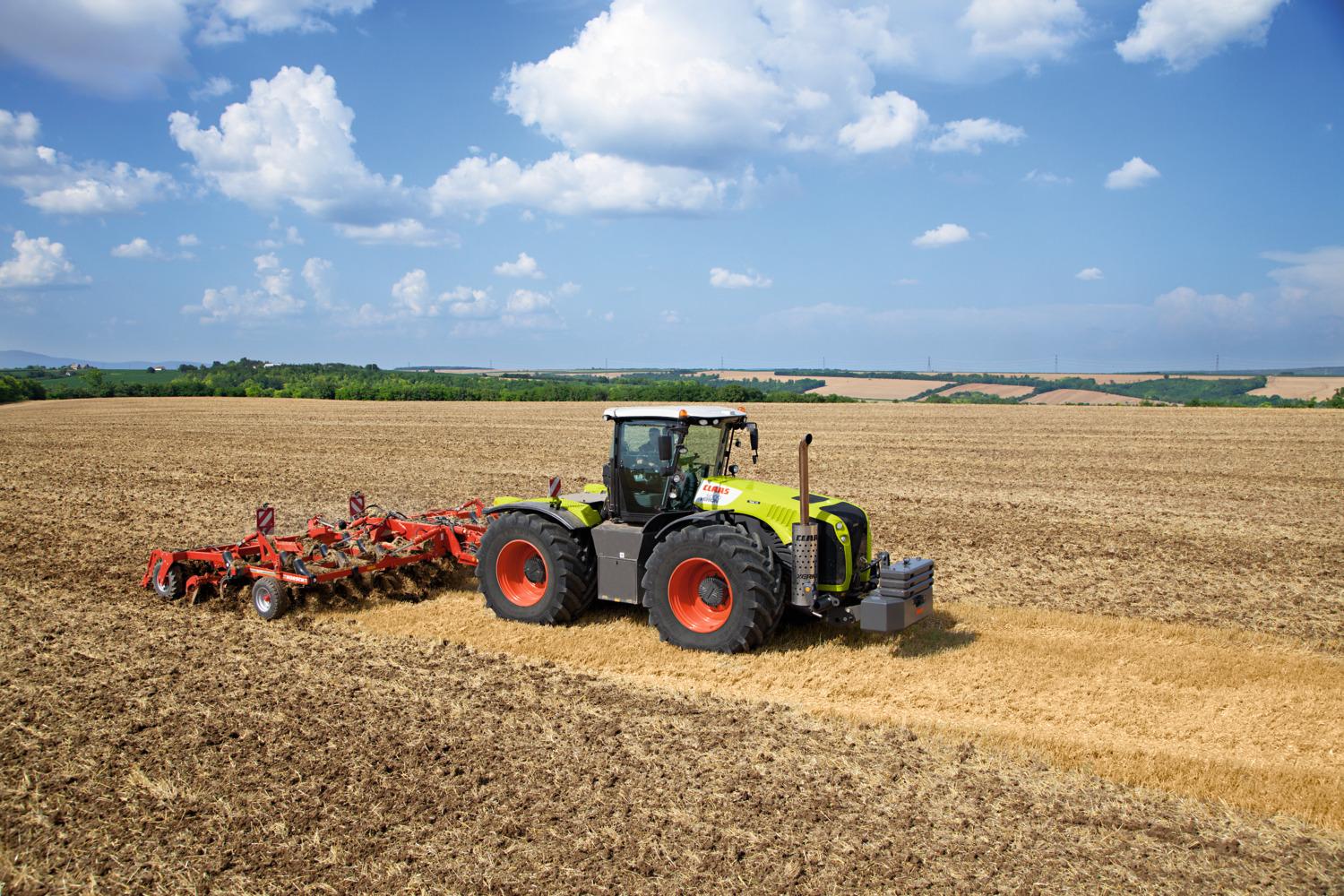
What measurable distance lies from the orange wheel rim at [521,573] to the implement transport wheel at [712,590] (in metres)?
1.25

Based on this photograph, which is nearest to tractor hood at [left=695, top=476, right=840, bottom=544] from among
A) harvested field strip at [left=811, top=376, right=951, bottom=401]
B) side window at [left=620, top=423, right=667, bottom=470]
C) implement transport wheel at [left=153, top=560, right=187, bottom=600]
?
side window at [left=620, top=423, right=667, bottom=470]

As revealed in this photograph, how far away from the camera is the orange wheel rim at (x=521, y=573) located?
28.1ft


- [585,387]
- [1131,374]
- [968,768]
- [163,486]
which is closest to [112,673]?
[968,768]

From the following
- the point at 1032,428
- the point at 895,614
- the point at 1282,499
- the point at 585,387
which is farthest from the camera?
the point at 585,387

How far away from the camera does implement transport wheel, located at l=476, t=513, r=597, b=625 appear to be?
8.23 metres

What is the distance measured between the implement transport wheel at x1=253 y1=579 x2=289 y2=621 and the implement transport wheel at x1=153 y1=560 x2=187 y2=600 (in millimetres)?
1123

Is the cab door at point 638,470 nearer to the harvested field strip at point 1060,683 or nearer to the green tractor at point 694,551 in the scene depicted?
the green tractor at point 694,551

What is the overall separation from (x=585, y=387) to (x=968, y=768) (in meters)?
63.3

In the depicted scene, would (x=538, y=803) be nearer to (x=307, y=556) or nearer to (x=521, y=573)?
(x=521, y=573)

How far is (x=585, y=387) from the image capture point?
223 feet

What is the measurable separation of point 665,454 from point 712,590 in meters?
1.31

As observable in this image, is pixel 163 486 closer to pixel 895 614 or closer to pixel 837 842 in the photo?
pixel 895 614

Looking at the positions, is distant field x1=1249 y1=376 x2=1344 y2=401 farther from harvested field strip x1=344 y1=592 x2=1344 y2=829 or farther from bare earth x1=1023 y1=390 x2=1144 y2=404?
harvested field strip x1=344 y1=592 x2=1344 y2=829

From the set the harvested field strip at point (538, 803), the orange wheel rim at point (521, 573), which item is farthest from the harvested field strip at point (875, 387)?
the harvested field strip at point (538, 803)
